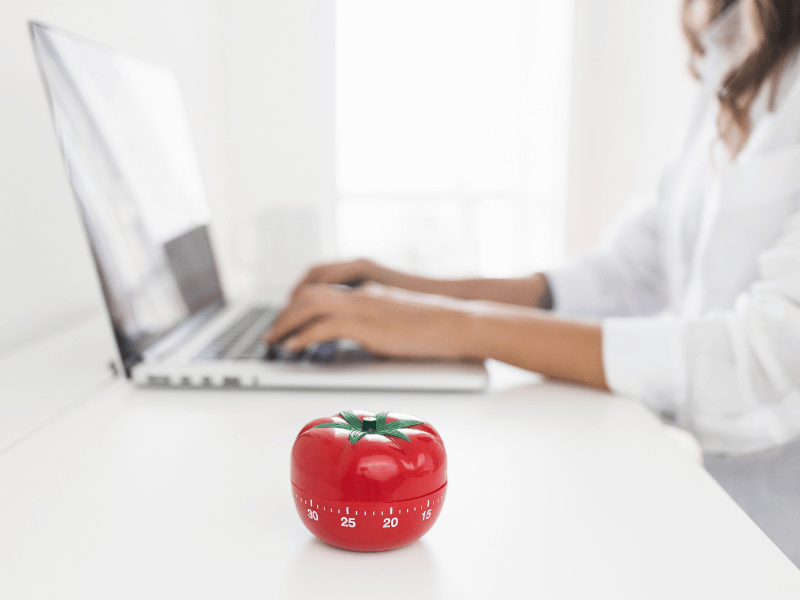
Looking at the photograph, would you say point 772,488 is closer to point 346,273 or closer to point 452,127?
point 346,273

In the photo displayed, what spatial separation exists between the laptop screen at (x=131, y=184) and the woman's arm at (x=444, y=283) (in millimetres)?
174

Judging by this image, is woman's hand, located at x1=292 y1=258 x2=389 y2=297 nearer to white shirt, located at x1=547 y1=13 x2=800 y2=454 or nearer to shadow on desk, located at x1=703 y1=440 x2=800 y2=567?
white shirt, located at x1=547 y1=13 x2=800 y2=454

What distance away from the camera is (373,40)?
1969 millimetres

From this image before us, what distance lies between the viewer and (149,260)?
2.23 ft

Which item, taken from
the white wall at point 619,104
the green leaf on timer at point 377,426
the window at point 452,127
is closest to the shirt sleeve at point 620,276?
the green leaf on timer at point 377,426

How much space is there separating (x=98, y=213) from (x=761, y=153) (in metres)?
0.68

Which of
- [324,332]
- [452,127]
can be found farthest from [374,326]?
[452,127]

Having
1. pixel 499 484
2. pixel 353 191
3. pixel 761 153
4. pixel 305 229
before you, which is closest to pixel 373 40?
pixel 353 191

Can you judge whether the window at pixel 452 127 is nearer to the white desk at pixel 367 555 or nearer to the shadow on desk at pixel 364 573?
the white desk at pixel 367 555

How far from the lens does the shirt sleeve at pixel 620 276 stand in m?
0.91

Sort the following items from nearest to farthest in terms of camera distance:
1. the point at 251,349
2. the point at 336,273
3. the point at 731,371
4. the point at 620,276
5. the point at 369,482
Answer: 1. the point at 369,482
2. the point at 731,371
3. the point at 251,349
4. the point at 336,273
5. the point at 620,276

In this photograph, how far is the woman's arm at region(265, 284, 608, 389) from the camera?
0.58m

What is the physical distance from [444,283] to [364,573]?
1.99 ft

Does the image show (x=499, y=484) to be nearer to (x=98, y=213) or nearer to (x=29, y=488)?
(x=29, y=488)
